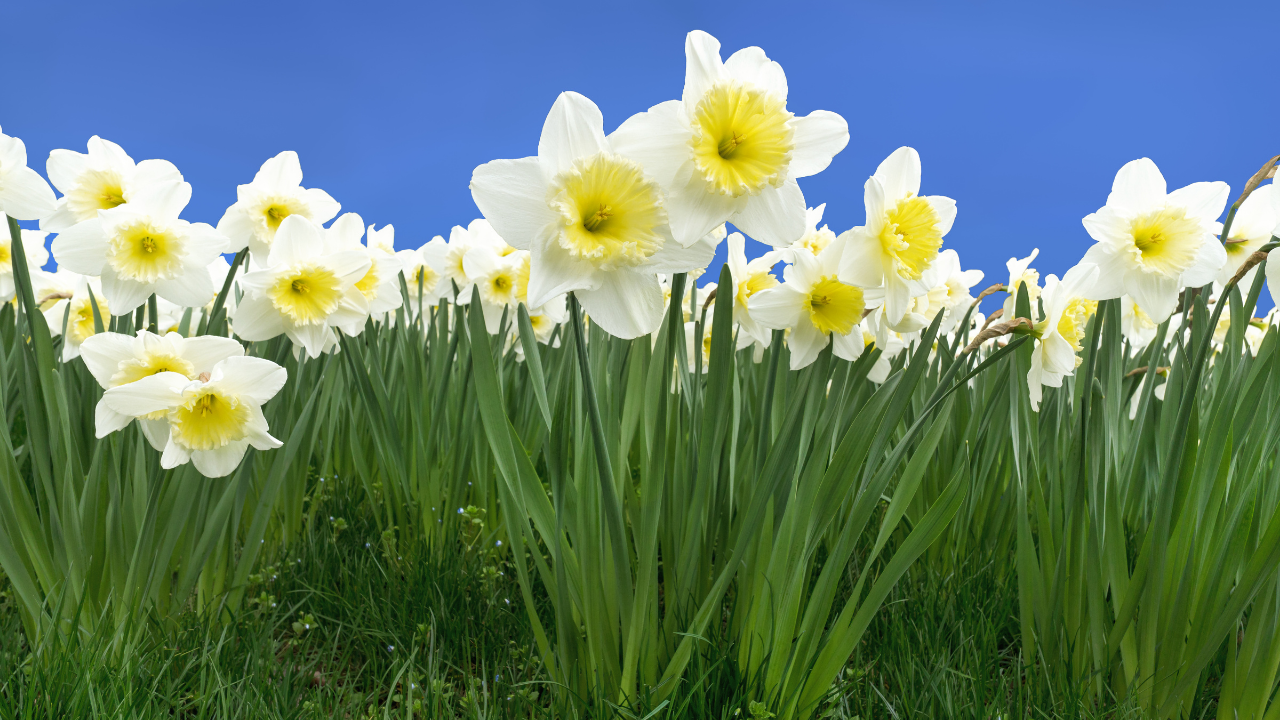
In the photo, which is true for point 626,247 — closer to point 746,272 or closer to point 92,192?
point 746,272

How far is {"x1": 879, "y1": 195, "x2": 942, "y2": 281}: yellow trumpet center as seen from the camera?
5.58 ft

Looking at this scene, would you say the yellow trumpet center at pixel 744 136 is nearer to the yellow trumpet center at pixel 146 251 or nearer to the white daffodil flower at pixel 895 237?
the white daffodil flower at pixel 895 237

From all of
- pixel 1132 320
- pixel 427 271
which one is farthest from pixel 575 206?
pixel 427 271

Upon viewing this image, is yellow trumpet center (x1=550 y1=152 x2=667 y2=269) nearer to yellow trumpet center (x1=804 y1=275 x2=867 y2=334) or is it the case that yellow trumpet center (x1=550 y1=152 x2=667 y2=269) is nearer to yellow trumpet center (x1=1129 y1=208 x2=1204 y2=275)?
yellow trumpet center (x1=804 y1=275 x2=867 y2=334)

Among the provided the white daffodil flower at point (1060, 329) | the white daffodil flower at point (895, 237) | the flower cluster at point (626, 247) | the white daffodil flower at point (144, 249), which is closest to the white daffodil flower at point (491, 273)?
the flower cluster at point (626, 247)

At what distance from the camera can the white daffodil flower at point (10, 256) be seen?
10.1ft

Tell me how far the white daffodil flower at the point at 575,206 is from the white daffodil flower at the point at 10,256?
2.21 meters

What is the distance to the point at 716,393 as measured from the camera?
1.81 m

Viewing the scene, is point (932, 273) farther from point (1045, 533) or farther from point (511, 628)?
point (511, 628)

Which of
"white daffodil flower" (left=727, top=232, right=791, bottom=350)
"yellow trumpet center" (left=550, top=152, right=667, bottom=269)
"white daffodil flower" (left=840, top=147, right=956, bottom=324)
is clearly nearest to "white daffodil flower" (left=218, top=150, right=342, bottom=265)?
"white daffodil flower" (left=727, top=232, right=791, bottom=350)

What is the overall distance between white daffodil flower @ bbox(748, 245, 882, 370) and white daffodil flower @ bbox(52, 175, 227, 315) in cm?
154

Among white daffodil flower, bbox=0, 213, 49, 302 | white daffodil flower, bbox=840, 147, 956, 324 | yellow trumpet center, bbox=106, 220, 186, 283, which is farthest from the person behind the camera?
white daffodil flower, bbox=0, 213, 49, 302

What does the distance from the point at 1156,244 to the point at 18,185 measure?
3.04 meters

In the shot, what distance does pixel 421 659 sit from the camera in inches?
96.3
